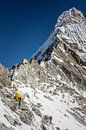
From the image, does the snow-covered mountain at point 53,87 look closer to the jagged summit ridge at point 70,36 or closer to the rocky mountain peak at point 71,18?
the jagged summit ridge at point 70,36

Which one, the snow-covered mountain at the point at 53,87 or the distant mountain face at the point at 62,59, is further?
the distant mountain face at the point at 62,59

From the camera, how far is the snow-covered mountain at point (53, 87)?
156 feet

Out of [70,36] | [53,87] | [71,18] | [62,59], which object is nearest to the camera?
[53,87]

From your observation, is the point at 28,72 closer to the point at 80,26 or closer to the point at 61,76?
the point at 61,76

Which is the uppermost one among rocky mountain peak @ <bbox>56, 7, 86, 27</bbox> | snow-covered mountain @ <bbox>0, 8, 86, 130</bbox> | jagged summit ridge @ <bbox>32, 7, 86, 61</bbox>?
rocky mountain peak @ <bbox>56, 7, 86, 27</bbox>

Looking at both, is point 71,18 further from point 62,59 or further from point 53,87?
point 53,87

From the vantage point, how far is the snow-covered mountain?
156ft

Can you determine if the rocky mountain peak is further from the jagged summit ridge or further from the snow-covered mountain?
the snow-covered mountain

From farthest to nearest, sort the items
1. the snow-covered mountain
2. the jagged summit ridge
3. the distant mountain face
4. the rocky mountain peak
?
1. the rocky mountain peak
2. the jagged summit ridge
3. the distant mountain face
4. the snow-covered mountain

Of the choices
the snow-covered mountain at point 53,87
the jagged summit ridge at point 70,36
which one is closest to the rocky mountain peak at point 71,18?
the jagged summit ridge at point 70,36

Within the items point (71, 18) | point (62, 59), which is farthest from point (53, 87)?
point (71, 18)

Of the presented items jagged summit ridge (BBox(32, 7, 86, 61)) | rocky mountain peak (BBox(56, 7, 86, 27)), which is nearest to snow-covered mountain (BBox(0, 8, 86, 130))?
jagged summit ridge (BBox(32, 7, 86, 61))

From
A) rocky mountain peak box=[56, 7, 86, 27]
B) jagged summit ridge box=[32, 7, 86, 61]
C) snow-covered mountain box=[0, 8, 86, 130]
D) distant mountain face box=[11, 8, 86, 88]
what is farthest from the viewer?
rocky mountain peak box=[56, 7, 86, 27]

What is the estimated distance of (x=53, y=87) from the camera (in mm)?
68875
